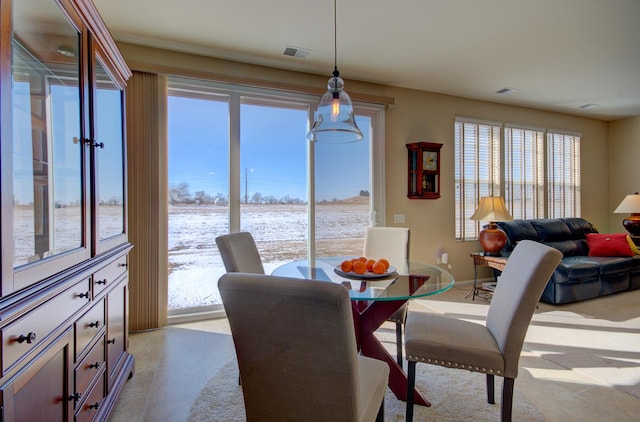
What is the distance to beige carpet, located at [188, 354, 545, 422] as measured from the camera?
177cm

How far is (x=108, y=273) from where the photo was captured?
1759mm

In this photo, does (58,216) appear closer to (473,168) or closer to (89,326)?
(89,326)

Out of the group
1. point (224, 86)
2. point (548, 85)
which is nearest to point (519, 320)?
point (224, 86)

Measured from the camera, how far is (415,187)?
4.18 meters

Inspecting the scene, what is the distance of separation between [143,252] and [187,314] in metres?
0.78

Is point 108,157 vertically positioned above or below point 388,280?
above

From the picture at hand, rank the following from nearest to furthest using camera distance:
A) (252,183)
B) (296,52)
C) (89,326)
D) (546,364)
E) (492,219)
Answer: (89,326) → (546,364) → (296,52) → (252,183) → (492,219)

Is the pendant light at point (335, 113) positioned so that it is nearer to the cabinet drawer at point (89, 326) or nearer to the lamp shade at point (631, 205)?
the cabinet drawer at point (89, 326)

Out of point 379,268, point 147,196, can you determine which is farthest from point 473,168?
point 147,196

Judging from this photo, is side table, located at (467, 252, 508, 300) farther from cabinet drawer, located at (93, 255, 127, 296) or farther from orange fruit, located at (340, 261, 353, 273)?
cabinet drawer, located at (93, 255, 127, 296)

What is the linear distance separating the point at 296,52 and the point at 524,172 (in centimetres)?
410

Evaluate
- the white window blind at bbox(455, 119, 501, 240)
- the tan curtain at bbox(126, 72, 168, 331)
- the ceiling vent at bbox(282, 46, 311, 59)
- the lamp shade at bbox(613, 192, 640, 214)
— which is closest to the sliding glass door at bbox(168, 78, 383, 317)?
the tan curtain at bbox(126, 72, 168, 331)

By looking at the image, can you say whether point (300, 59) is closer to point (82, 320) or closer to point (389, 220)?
Answer: point (389, 220)

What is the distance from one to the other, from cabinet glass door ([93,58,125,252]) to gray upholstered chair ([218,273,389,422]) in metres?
1.13
